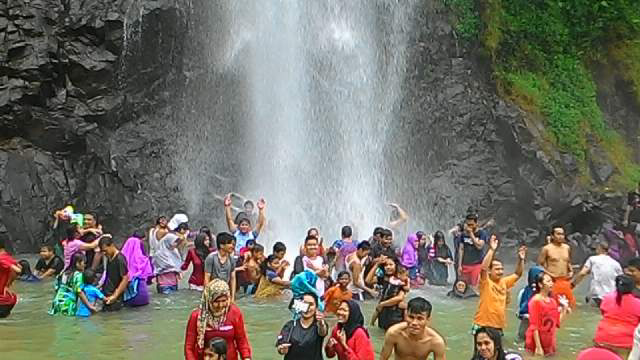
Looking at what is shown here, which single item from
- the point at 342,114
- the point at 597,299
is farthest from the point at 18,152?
the point at 597,299

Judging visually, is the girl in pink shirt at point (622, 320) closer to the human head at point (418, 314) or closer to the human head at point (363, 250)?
the human head at point (418, 314)

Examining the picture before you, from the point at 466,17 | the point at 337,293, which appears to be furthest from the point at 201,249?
the point at 466,17

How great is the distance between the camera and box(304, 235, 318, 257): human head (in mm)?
10719

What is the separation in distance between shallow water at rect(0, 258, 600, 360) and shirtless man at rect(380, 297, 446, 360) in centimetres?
271

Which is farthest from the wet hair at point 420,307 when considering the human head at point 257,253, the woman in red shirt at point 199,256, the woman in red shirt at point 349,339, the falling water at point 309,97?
the falling water at point 309,97

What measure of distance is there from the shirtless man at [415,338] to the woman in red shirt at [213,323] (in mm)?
1199

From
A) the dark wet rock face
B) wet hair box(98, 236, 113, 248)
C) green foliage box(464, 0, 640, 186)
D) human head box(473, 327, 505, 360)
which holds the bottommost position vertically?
human head box(473, 327, 505, 360)

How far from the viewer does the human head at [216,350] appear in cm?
560

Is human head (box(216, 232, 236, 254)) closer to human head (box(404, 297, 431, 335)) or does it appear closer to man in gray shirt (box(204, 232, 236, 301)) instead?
man in gray shirt (box(204, 232, 236, 301))

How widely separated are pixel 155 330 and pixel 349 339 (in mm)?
4329

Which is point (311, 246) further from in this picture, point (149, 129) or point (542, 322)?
point (149, 129)

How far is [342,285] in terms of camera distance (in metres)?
9.27

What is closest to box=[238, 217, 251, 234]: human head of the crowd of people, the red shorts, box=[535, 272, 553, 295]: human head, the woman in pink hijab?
the crowd of people

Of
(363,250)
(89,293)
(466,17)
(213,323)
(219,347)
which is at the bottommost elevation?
(89,293)
